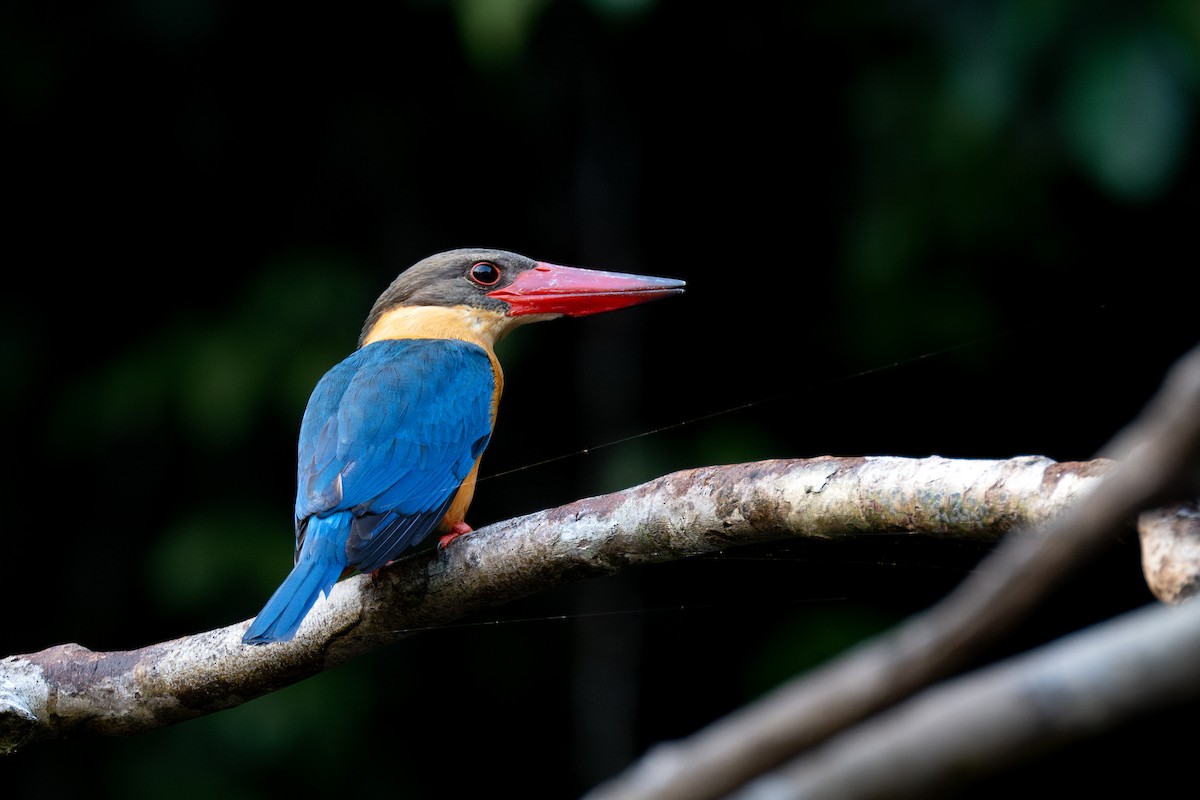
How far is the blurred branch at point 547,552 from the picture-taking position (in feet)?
4.52

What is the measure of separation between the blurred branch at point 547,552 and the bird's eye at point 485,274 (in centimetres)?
101

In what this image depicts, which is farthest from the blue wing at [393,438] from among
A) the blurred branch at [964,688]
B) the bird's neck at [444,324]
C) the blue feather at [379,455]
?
the blurred branch at [964,688]

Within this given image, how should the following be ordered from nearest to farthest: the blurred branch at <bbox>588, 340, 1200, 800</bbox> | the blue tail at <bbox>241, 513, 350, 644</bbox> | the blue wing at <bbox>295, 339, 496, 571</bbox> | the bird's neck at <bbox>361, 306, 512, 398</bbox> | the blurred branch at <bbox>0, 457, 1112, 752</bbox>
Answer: the blurred branch at <bbox>588, 340, 1200, 800</bbox>, the blurred branch at <bbox>0, 457, 1112, 752</bbox>, the blue tail at <bbox>241, 513, 350, 644</bbox>, the blue wing at <bbox>295, 339, 496, 571</bbox>, the bird's neck at <bbox>361, 306, 512, 398</bbox>

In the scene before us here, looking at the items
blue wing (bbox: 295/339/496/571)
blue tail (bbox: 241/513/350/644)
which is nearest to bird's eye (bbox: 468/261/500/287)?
blue wing (bbox: 295/339/496/571)

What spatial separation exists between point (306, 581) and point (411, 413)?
53 cm

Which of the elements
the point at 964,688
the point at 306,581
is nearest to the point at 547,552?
the point at 306,581

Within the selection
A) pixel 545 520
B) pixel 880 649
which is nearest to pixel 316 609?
pixel 545 520

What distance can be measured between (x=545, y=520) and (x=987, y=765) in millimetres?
1400

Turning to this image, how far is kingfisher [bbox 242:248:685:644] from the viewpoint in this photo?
6.44ft

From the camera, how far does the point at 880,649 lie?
0.44 meters

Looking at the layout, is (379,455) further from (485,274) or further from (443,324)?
(485,274)

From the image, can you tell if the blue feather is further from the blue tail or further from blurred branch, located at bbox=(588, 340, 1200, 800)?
blurred branch, located at bbox=(588, 340, 1200, 800)

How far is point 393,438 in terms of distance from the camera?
7.38 feet

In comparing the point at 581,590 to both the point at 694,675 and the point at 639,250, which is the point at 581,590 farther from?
the point at 639,250
